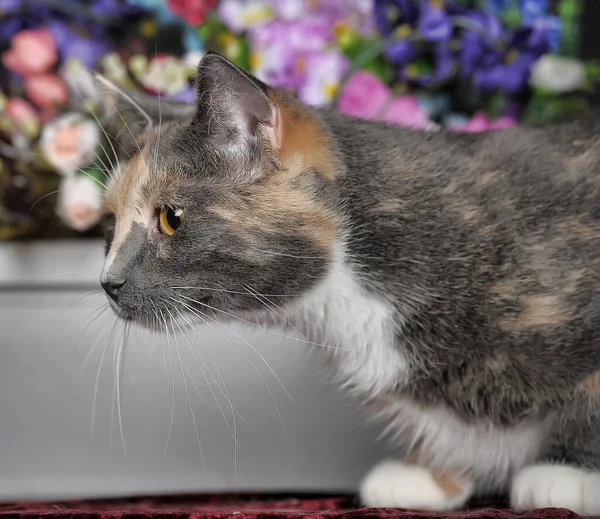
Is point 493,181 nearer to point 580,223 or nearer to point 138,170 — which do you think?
point 580,223

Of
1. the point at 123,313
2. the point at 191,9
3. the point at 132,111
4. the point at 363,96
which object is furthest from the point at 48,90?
the point at 123,313

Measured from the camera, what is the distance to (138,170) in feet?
2.52

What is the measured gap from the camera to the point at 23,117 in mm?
1195

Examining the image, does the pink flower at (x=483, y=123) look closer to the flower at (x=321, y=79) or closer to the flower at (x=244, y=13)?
the flower at (x=321, y=79)

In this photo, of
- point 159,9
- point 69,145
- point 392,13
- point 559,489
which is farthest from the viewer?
point 159,9

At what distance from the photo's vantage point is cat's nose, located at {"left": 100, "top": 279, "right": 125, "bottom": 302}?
695mm

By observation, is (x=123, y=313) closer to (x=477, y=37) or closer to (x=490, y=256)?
(x=490, y=256)

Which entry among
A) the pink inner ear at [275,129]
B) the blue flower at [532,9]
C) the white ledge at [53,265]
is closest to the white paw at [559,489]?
the pink inner ear at [275,129]

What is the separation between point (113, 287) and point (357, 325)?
0.26 meters

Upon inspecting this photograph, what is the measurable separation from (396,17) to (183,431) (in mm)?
766

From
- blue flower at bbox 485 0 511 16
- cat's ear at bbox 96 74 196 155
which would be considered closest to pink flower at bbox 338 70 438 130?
blue flower at bbox 485 0 511 16

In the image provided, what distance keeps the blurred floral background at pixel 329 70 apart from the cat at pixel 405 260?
40cm

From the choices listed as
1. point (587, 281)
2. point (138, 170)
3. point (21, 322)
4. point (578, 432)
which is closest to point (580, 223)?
point (587, 281)

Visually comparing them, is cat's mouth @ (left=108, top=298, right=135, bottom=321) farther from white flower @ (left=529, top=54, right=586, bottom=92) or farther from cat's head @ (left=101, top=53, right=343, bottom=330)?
white flower @ (left=529, top=54, right=586, bottom=92)
